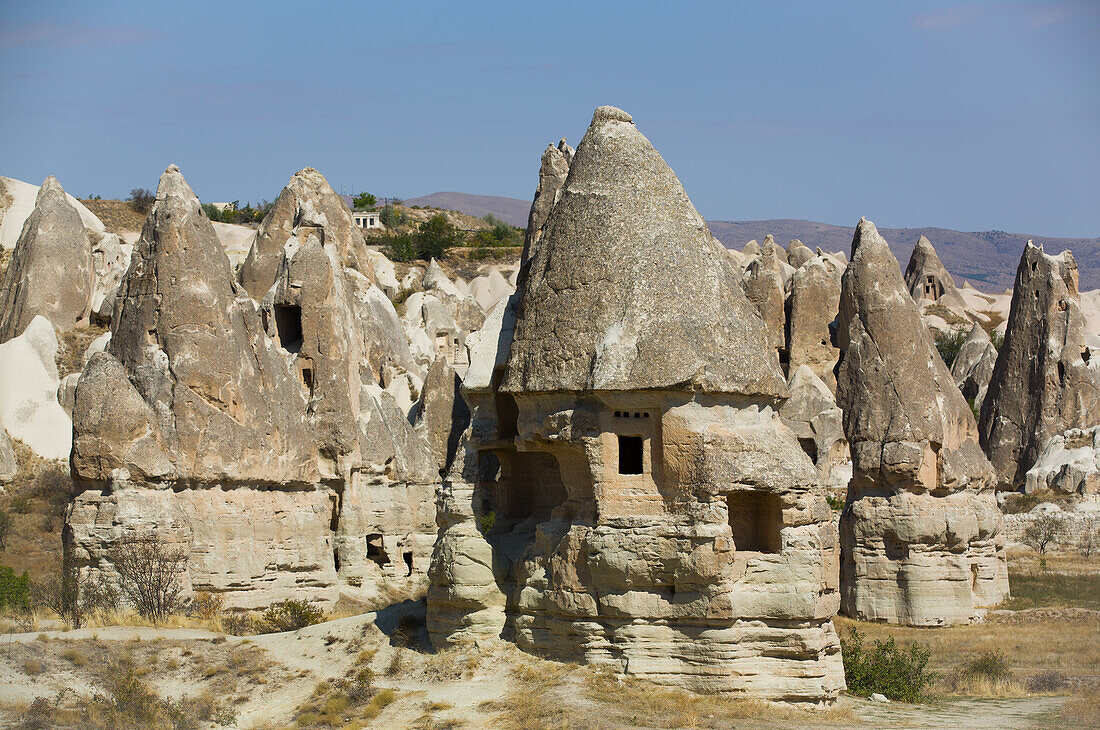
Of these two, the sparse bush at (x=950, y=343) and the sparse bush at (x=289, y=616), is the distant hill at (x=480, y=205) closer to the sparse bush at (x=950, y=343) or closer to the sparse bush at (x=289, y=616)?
the sparse bush at (x=950, y=343)

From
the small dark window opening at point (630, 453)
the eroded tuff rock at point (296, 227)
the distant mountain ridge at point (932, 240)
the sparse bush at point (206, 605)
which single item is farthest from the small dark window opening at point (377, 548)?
the distant mountain ridge at point (932, 240)

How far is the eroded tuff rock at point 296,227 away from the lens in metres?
34.0

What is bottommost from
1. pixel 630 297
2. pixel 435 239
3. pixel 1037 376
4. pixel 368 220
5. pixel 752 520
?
pixel 752 520

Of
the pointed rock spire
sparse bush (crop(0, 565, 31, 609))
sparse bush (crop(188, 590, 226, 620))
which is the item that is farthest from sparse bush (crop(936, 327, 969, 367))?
sparse bush (crop(0, 565, 31, 609))

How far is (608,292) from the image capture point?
1426 centimetres

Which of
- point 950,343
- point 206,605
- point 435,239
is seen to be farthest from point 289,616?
point 435,239

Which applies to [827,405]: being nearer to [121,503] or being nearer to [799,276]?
[799,276]

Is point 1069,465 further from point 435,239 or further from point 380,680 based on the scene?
point 435,239

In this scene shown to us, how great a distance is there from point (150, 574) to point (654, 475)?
7949 millimetres

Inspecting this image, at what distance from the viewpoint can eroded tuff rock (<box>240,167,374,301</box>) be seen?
1340 inches

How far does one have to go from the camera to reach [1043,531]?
28.2 meters

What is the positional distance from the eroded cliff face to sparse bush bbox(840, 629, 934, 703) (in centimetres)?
895

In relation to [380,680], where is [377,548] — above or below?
above

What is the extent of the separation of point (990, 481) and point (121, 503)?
48.0 ft
